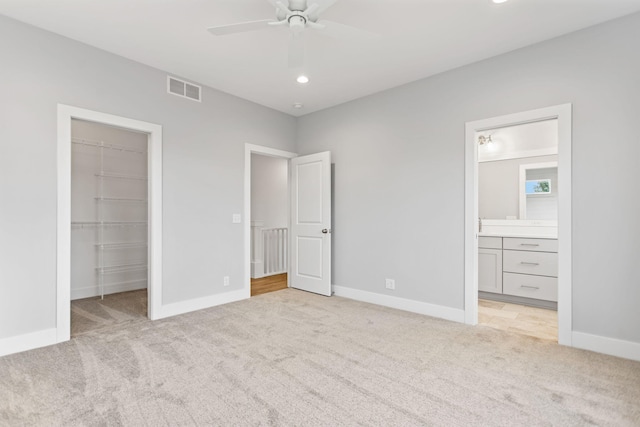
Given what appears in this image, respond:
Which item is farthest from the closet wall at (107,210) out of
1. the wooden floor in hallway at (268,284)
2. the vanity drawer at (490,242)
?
the vanity drawer at (490,242)

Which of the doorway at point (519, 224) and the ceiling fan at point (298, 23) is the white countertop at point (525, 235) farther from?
the ceiling fan at point (298, 23)

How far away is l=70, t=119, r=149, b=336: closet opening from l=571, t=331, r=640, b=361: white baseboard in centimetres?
454

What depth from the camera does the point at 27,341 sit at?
8.61 feet

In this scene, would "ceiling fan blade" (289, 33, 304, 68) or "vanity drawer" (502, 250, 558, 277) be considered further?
"vanity drawer" (502, 250, 558, 277)

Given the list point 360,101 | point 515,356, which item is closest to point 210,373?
point 515,356

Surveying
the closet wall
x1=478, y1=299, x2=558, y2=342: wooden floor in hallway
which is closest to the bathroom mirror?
x1=478, y1=299, x2=558, y2=342: wooden floor in hallway

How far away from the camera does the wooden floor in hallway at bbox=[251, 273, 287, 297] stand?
15.7 ft

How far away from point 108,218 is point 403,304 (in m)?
4.28

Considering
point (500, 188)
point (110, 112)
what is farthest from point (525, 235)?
point (110, 112)

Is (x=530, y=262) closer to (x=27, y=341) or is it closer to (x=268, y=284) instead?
(x=268, y=284)

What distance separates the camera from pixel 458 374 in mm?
2242

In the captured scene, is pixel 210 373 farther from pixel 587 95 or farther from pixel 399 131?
pixel 587 95

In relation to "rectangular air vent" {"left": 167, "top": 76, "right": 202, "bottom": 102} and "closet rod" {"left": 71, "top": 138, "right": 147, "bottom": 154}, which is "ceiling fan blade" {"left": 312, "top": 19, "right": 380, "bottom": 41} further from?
"closet rod" {"left": 71, "top": 138, "right": 147, "bottom": 154}

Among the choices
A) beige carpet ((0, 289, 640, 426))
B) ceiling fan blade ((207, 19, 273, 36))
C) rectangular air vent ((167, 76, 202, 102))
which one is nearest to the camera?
beige carpet ((0, 289, 640, 426))
